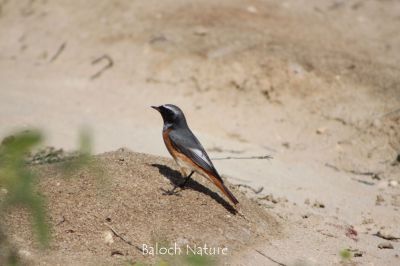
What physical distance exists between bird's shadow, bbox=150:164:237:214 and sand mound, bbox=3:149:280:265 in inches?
0.5

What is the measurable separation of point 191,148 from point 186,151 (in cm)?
5

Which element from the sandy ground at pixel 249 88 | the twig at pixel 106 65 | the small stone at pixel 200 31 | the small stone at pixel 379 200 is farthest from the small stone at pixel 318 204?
the twig at pixel 106 65

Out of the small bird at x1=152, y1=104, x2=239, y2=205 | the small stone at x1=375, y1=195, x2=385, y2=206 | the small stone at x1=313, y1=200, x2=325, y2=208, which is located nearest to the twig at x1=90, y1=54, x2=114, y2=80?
the small bird at x1=152, y1=104, x2=239, y2=205

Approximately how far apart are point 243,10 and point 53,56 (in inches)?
138

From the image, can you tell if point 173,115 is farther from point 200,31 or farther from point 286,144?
point 200,31

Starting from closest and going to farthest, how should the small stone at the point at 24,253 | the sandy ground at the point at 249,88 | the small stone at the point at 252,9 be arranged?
the small stone at the point at 24,253, the sandy ground at the point at 249,88, the small stone at the point at 252,9

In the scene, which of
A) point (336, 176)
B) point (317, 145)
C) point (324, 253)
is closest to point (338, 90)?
point (317, 145)

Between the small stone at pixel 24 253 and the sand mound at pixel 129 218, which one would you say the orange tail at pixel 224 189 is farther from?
the small stone at pixel 24 253

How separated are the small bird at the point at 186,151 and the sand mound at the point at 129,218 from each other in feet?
0.61

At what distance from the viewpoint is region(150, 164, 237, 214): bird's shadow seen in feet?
19.7

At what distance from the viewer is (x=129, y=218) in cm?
538

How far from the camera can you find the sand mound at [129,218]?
5.02 metres

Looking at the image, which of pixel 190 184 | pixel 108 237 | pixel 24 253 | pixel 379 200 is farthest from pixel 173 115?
pixel 379 200

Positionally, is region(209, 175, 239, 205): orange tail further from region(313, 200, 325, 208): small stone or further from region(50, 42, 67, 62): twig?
region(50, 42, 67, 62): twig
